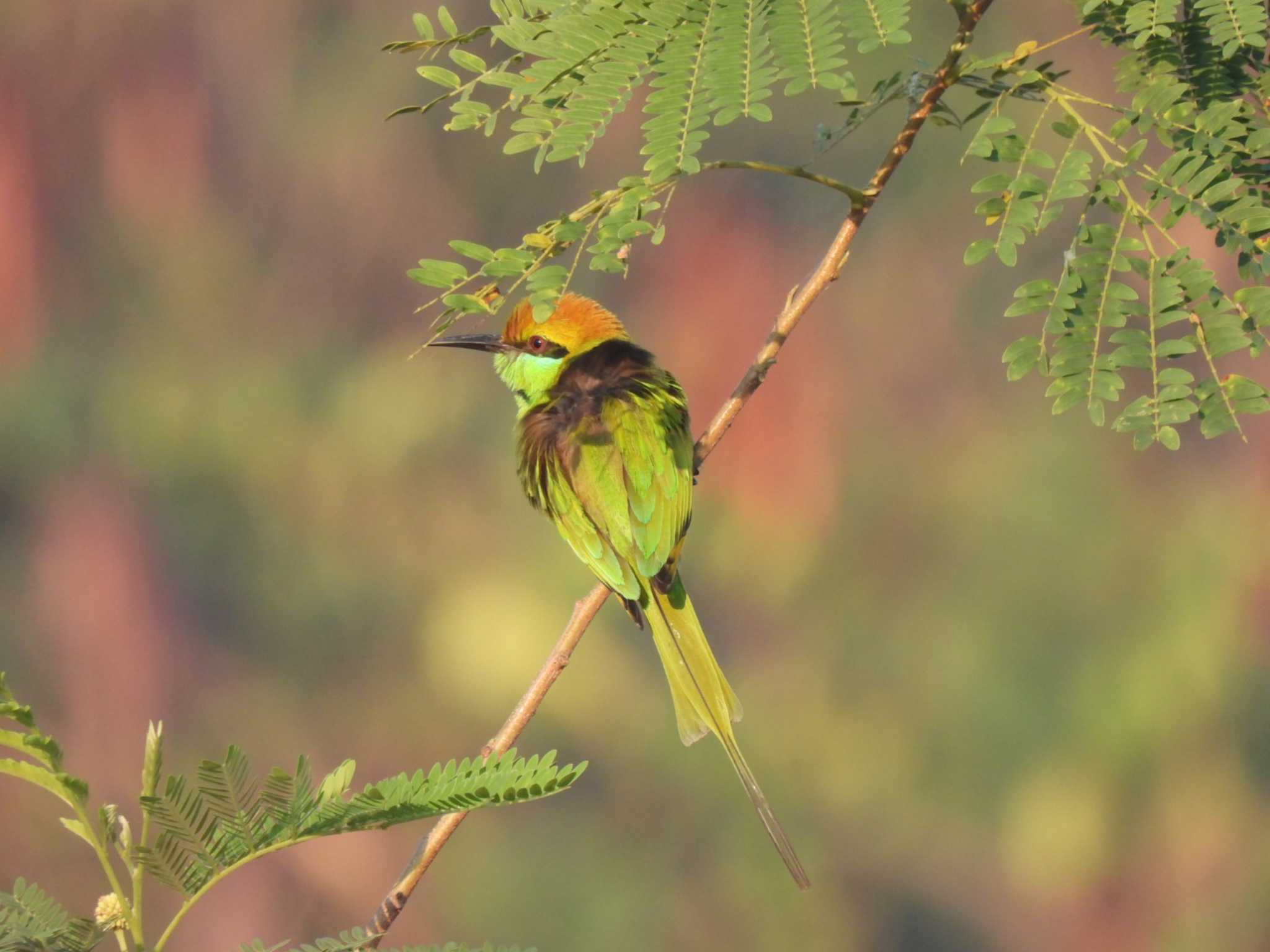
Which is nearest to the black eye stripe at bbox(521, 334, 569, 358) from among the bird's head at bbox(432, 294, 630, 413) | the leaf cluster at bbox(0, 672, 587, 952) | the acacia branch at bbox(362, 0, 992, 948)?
the bird's head at bbox(432, 294, 630, 413)

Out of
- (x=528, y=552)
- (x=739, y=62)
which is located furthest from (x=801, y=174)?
(x=528, y=552)

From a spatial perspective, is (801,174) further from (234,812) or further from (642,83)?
(234,812)

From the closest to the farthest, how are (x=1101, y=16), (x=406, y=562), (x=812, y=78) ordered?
(x=812, y=78) < (x=1101, y=16) < (x=406, y=562)

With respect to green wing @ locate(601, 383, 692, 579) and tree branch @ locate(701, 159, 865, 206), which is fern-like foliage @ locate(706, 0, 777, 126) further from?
green wing @ locate(601, 383, 692, 579)

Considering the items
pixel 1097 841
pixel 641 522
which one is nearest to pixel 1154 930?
pixel 1097 841

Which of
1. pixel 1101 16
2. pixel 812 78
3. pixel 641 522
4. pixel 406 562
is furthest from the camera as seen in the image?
pixel 406 562

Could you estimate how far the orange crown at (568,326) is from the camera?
0.97 metres

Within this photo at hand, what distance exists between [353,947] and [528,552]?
117 cm

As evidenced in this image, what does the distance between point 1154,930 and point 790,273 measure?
38.0 inches

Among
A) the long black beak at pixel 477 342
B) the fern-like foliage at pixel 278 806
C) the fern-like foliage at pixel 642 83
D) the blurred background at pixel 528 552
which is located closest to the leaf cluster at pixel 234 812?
the fern-like foliage at pixel 278 806

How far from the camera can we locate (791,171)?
1.87 feet

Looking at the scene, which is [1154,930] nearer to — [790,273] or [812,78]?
[790,273]

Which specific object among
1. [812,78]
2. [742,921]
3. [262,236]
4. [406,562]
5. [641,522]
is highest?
[812,78]

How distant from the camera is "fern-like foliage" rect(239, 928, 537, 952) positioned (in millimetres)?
397
